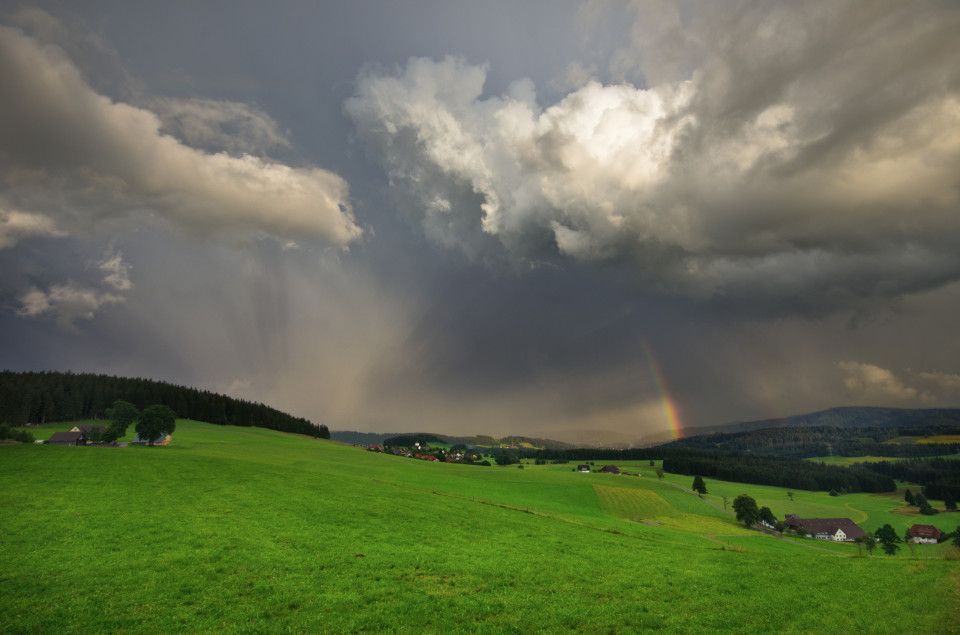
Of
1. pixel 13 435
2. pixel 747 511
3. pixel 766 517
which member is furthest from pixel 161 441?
pixel 766 517

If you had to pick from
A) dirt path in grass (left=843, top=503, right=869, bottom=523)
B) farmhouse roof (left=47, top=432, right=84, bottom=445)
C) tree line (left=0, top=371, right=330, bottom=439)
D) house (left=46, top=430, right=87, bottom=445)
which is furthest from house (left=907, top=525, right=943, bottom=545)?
tree line (left=0, top=371, right=330, bottom=439)

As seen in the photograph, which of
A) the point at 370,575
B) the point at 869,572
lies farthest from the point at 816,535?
the point at 370,575

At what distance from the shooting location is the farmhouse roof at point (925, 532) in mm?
105394

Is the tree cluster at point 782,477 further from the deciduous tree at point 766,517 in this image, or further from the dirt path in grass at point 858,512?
the deciduous tree at point 766,517

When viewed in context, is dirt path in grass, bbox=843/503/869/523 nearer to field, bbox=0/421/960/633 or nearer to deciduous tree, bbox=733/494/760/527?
deciduous tree, bbox=733/494/760/527

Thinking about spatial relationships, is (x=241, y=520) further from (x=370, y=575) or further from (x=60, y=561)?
(x=370, y=575)

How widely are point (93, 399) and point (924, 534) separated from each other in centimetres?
25242

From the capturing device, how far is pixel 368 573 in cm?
2081

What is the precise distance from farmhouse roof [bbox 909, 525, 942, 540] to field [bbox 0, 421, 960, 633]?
113m

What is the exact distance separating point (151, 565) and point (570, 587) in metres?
20.2

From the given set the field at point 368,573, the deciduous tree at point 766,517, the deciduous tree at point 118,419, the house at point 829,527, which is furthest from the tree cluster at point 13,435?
the house at point 829,527

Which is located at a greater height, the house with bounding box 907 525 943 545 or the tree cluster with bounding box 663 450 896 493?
the tree cluster with bounding box 663 450 896 493

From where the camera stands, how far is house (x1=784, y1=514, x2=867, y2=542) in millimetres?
101169

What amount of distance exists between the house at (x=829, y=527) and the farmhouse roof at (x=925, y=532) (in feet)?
46.0
